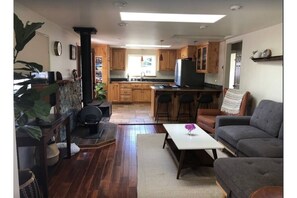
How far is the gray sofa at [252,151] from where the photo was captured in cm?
189

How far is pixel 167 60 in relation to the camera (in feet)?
28.3

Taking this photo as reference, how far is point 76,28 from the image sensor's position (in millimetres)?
4250

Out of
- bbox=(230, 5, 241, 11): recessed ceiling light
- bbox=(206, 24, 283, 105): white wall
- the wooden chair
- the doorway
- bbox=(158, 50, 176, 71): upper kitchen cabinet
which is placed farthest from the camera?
bbox=(158, 50, 176, 71): upper kitchen cabinet

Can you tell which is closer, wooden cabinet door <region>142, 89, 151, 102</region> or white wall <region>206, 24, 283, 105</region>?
white wall <region>206, 24, 283, 105</region>

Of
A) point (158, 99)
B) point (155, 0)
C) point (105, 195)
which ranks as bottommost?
point (105, 195)

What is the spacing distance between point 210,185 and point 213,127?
5.73 feet

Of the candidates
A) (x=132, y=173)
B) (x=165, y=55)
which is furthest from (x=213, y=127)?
(x=165, y=55)

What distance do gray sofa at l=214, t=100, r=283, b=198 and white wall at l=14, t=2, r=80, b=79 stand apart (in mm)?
2914

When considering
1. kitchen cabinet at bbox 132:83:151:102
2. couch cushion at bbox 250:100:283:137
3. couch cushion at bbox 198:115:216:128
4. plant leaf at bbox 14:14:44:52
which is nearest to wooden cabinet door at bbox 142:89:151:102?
kitchen cabinet at bbox 132:83:151:102

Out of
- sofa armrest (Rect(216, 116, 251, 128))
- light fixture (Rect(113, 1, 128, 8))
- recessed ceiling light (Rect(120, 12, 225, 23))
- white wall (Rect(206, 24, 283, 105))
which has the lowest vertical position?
sofa armrest (Rect(216, 116, 251, 128))

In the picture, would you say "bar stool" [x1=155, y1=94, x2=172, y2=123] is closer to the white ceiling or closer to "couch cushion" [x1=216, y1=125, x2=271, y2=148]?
"couch cushion" [x1=216, y1=125, x2=271, y2=148]

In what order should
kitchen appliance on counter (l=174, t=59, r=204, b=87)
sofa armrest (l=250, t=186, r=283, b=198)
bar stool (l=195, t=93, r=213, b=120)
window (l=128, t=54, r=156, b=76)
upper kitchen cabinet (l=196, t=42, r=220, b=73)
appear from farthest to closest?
1. window (l=128, t=54, r=156, b=76)
2. kitchen appliance on counter (l=174, t=59, r=204, b=87)
3. upper kitchen cabinet (l=196, t=42, r=220, b=73)
4. bar stool (l=195, t=93, r=213, b=120)
5. sofa armrest (l=250, t=186, r=283, b=198)

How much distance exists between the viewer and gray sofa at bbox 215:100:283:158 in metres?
2.74
